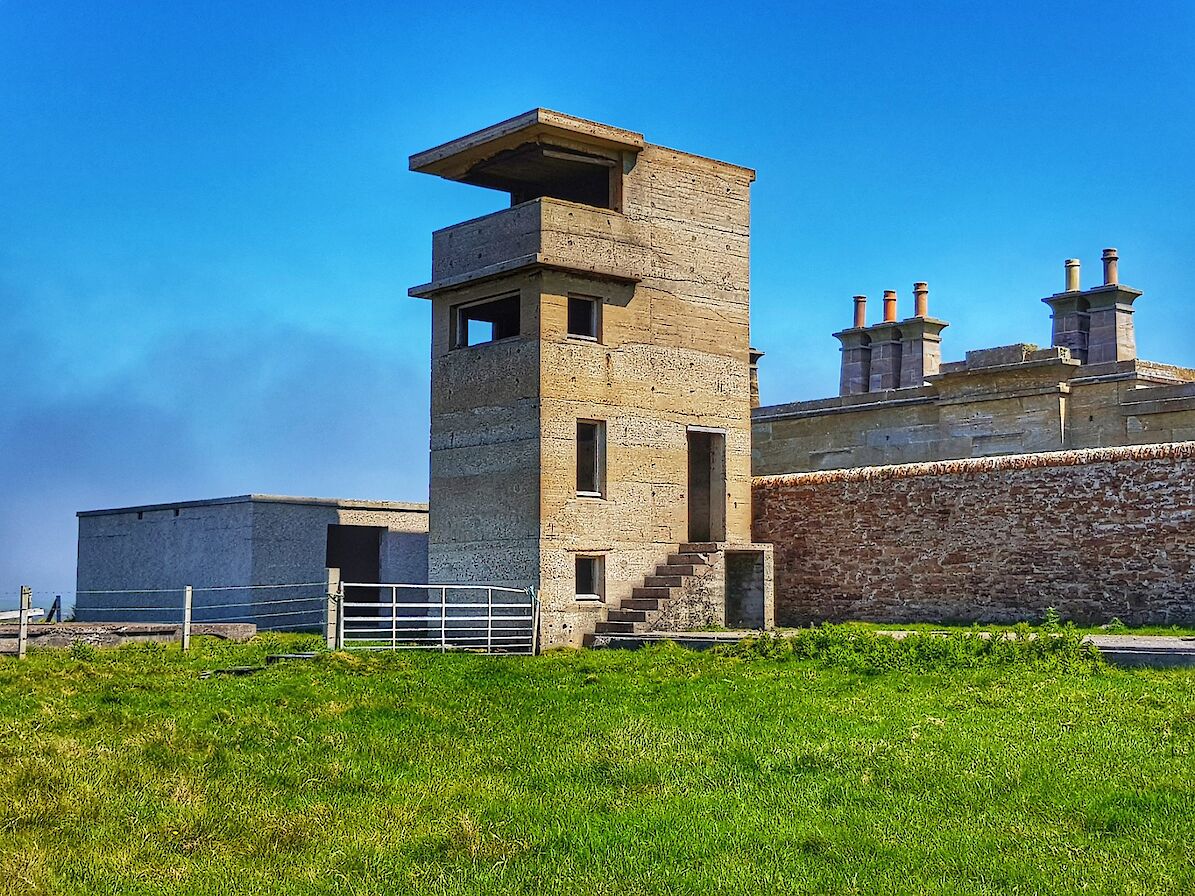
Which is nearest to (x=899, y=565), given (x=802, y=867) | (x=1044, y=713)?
(x=1044, y=713)

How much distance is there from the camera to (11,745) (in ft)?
40.7

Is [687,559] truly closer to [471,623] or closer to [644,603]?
[644,603]

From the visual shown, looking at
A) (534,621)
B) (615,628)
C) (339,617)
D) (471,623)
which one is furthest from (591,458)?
(339,617)

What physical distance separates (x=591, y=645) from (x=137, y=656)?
7.83m

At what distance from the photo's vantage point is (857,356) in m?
40.1

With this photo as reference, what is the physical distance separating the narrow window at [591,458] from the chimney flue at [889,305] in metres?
15.8

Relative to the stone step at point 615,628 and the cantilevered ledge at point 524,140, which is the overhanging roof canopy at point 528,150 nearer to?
the cantilevered ledge at point 524,140

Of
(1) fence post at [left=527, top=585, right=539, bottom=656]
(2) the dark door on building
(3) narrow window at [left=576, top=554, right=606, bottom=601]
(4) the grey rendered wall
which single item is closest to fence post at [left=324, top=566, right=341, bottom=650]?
(1) fence post at [left=527, top=585, right=539, bottom=656]

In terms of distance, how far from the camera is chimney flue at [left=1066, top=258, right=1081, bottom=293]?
34747mm

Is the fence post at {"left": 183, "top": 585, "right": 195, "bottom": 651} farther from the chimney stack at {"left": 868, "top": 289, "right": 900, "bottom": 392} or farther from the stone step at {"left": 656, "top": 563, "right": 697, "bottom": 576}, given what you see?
the chimney stack at {"left": 868, "top": 289, "right": 900, "bottom": 392}

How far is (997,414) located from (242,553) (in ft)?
55.6

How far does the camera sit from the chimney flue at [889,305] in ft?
129

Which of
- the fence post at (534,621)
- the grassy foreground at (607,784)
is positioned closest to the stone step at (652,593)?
the fence post at (534,621)

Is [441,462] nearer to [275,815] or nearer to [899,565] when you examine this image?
[899,565]
